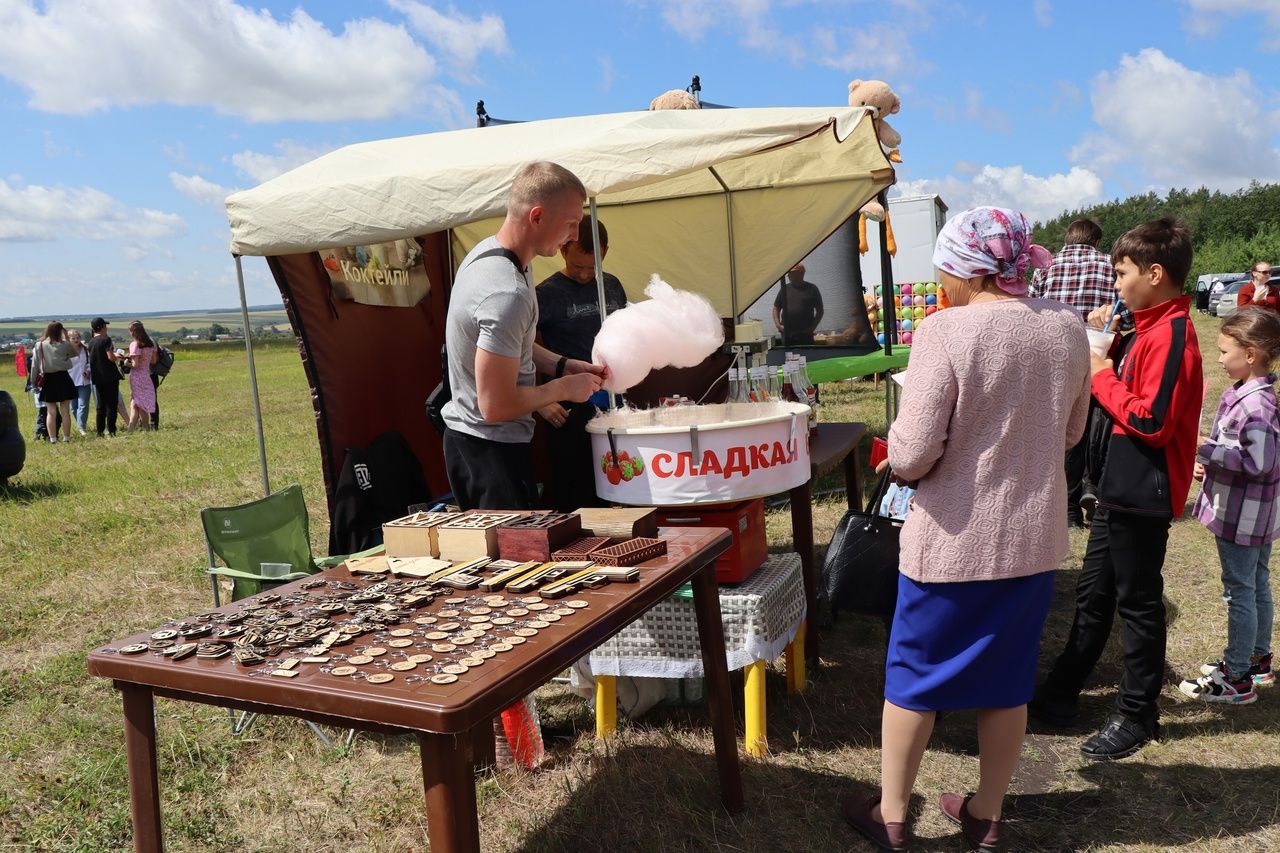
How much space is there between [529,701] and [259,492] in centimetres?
595

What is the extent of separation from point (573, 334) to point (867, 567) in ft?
5.49

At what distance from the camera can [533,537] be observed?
7.09 feet

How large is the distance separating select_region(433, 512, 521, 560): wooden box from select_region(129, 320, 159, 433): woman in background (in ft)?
38.3

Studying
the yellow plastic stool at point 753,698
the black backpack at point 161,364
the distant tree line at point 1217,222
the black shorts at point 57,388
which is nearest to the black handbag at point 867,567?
the yellow plastic stool at point 753,698

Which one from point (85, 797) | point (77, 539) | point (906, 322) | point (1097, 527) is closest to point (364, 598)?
point (85, 797)

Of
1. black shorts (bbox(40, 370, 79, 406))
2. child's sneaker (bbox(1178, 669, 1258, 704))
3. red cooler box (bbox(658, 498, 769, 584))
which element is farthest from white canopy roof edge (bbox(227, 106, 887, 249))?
black shorts (bbox(40, 370, 79, 406))

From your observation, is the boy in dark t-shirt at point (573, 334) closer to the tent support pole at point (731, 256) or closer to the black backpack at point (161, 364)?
the tent support pole at point (731, 256)

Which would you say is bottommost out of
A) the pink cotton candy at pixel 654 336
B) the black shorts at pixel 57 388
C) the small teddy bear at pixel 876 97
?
the black shorts at pixel 57 388

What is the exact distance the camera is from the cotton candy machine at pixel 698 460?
2729 mm

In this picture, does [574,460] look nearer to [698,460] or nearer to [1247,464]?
[698,460]

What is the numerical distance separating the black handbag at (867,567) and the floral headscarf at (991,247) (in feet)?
3.56

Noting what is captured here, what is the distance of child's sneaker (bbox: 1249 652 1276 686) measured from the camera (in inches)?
124

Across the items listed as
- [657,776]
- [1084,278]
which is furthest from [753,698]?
[1084,278]

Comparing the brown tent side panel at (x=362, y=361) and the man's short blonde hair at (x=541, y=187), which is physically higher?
the man's short blonde hair at (x=541, y=187)
